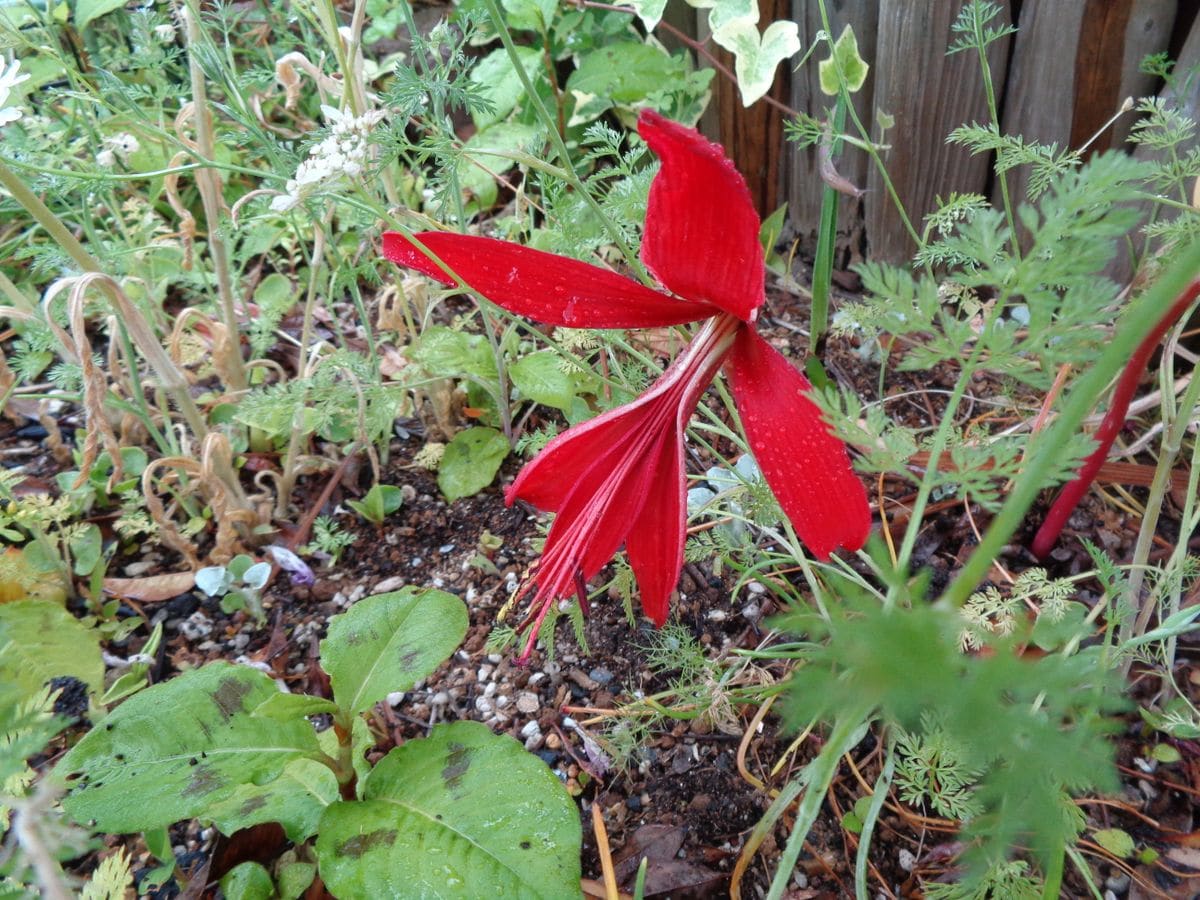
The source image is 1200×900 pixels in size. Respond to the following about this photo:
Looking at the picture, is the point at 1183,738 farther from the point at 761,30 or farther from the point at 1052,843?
the point at 761,30

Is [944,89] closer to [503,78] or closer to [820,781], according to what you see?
[503,78]

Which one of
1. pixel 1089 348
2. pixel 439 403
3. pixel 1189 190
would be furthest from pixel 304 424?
pixel 1189 190

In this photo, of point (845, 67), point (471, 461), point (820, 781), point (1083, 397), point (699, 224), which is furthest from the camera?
point (471, 461)

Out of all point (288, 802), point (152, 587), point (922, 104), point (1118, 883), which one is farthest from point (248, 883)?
point (922, 104)

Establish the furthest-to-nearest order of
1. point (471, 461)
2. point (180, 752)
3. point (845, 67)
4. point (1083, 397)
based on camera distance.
Answer: point (471, 461), point (845, 67), point (180, 752), point (1083, 397)

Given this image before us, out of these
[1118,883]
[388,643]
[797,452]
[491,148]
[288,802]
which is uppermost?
[491,148]

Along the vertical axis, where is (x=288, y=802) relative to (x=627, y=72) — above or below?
below

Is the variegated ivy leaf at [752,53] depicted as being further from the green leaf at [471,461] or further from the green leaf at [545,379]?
the green leaf at [471,461]

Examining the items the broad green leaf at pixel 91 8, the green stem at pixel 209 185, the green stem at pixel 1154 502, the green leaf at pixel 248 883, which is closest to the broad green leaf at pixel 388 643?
the green leaf at pixel 248 883
